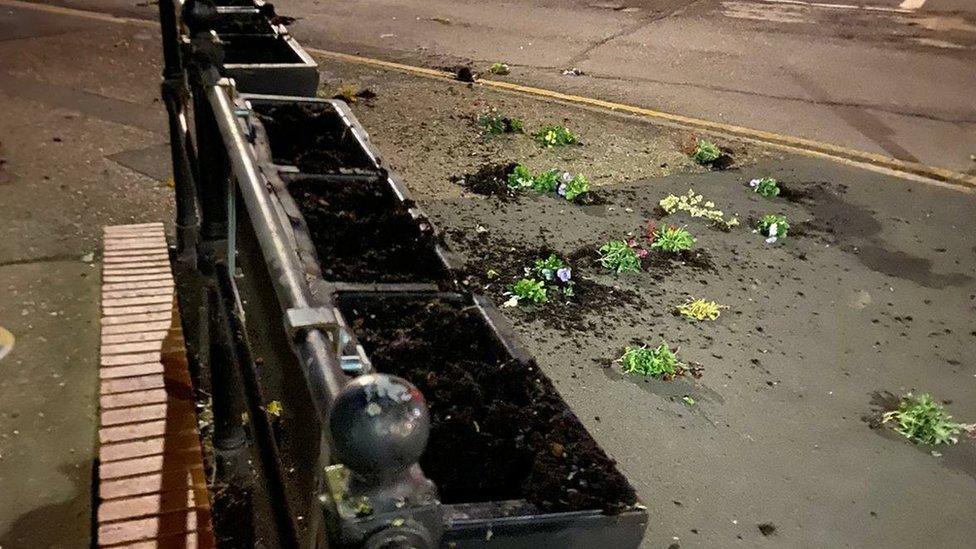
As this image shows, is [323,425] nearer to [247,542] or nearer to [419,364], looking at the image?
[419,364]

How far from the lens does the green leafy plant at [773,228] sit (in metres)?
5.63

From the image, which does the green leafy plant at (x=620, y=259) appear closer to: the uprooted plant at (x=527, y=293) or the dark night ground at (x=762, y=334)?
the dark night ground at (x=762, y=334)

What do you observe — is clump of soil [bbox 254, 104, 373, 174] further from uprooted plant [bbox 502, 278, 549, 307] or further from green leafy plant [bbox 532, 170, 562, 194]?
green leafy plant [bbox 532, 170, 562, 194]

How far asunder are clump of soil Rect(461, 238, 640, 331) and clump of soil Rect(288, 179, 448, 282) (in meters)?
0.98

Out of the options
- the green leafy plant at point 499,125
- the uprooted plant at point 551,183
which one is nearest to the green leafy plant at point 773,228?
the uprooted plant at point 551,183

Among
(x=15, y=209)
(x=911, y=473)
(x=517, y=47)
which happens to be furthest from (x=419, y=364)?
(x=517, y=47)

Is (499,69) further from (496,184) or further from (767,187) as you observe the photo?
(767,187)

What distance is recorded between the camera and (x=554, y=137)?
7.00 metres

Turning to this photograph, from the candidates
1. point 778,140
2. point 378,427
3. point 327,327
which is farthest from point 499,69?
point 378,427

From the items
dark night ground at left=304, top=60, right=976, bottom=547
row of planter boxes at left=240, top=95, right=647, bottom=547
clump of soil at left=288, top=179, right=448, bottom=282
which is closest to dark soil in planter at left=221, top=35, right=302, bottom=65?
row of planter boxes at left=240, top=95, right=647, bottom=547

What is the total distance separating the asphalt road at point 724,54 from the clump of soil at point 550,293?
12.9ft

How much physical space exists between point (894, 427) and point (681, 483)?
1295mm

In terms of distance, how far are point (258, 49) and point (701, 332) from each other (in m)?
3.37

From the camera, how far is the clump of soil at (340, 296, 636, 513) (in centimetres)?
202
